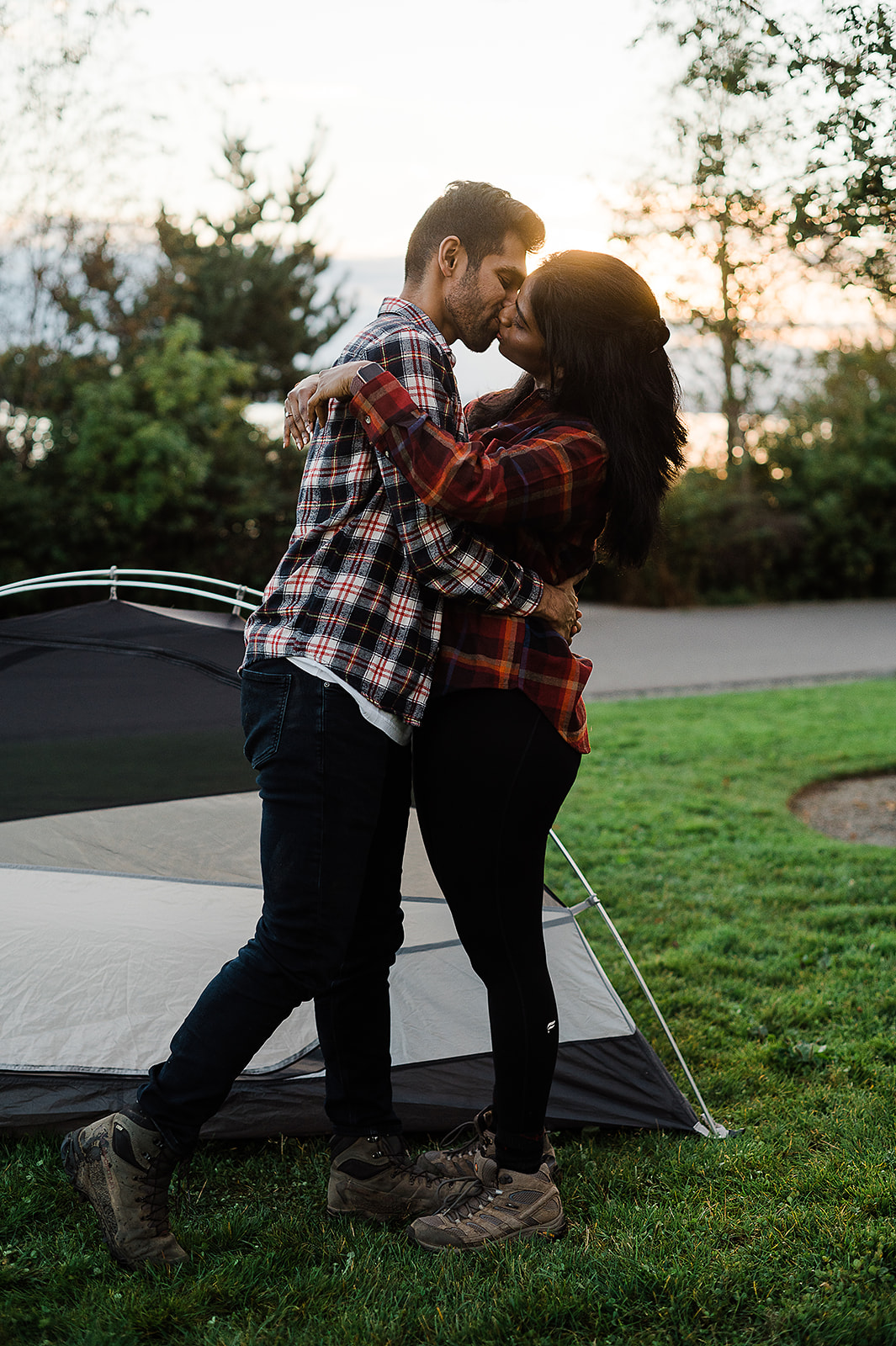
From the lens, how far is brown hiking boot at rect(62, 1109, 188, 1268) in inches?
67.9

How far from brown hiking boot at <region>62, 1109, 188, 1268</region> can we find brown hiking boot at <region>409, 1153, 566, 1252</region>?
414 mm

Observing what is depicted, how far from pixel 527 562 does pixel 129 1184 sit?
1144mm

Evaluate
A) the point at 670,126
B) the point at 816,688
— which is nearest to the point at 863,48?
the point at 670,126

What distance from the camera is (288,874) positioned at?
1713 mm

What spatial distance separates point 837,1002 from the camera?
311 cm

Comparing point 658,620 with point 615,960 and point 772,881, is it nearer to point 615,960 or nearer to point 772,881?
point 772,881

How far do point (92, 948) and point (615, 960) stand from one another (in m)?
1.68

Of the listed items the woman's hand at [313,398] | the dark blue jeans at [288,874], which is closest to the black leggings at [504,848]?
the dark blue jeans at [288,874]

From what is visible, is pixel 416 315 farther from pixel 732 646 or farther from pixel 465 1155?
pixel 732 646

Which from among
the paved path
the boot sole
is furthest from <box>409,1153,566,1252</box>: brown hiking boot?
the paved path

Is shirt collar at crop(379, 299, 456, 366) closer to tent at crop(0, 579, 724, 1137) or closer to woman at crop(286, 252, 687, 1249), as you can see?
woman at crop(286, 252, 687, 1249)

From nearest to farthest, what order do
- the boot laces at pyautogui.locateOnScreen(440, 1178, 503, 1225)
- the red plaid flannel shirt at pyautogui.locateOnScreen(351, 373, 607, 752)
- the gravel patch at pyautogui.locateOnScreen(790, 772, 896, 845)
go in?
the red plaid flannel shirt at pyautogui.locateOnScreen(351, 373, 607, 752), the boot laces at pyautogui.locateOnScreen(440, 1178, 503, 1225), the gravel patch at pyautogui.locateOnScreen(790, 772, 896, 845)

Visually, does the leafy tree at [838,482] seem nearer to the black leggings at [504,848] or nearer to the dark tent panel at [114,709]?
the dark tent panel at [114,709]

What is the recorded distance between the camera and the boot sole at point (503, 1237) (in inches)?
72.2
